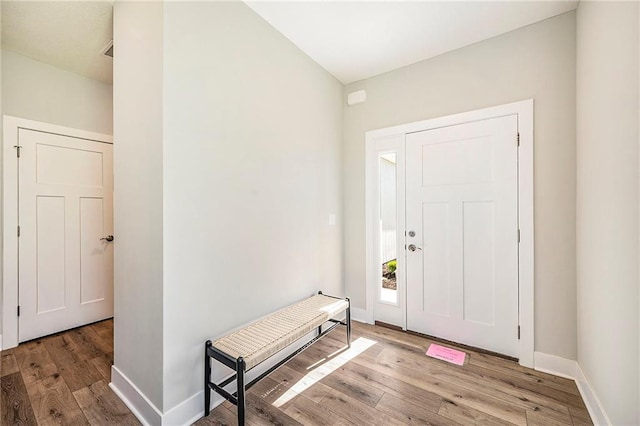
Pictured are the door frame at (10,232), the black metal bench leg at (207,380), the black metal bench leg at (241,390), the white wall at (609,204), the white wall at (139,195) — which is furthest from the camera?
the door frame at (10,232)

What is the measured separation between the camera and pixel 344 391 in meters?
1.77

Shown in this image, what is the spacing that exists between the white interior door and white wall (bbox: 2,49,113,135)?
331cm

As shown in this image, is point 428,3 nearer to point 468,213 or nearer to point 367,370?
point 468,213

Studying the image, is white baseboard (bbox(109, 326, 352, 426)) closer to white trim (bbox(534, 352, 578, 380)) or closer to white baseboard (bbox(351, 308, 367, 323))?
white baseboard (bbox(351, 308, 367, 323))

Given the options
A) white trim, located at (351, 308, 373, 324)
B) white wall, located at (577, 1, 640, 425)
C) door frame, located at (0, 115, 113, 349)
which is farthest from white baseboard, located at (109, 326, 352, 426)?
white wall, located at (577, 1, 640, 425)

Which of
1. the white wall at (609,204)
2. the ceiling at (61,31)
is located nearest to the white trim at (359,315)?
the white wall at (609,204)

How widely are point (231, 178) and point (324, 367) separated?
1589 millimetres

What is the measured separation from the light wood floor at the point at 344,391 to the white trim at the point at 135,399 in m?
0.04

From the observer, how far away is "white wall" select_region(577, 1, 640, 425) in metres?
1.17

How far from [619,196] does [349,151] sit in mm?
2163

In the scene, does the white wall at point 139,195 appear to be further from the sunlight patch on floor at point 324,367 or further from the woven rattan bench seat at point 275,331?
the sunlight patch on floor at point 324,367

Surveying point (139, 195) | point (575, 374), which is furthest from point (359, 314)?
point (139, 195)

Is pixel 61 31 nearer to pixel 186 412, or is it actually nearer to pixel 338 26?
pixel 338 26

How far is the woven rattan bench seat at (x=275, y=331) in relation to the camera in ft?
4.92
